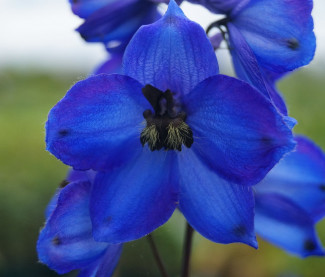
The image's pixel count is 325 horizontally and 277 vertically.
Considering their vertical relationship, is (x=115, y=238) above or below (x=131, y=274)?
above

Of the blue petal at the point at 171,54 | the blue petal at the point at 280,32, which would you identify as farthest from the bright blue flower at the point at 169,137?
the blue petal at the point at 280,32

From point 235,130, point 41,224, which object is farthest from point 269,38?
point 41,224

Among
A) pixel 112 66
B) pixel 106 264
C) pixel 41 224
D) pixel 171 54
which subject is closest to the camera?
pixel 171 54

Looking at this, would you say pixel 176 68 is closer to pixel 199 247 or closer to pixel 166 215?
pixel 166 215

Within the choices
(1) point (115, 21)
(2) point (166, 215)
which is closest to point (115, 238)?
(2) point (166, 215)

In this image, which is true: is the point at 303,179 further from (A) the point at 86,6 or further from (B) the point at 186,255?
(A) the point at 86,6

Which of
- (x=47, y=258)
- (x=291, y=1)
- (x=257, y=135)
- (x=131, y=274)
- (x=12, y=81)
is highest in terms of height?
(x=291, y=1)

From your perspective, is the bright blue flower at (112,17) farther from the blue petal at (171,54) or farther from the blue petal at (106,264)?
the blue petal at (106,264)
